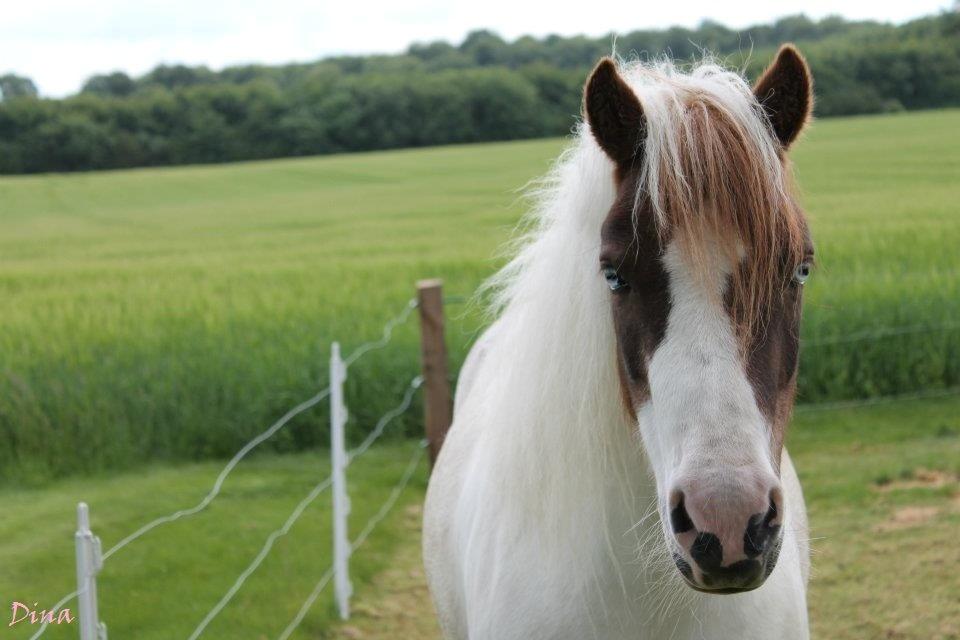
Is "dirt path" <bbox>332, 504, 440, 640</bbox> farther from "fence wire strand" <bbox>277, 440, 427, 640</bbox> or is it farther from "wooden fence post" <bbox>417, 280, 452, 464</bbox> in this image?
"wooden fence post" <bbox>417, 280, 452, 464</bbox>

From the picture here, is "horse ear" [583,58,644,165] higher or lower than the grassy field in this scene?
higher

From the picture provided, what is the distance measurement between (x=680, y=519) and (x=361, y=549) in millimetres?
4220

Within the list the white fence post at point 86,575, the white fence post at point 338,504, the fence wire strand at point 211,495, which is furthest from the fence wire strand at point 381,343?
the white fence post at point 86,575

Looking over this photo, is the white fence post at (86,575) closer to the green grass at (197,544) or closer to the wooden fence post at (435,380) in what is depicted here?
the green grass at (197,544)

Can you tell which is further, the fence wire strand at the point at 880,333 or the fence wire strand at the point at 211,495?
the fence wire strand at the point at 880,333

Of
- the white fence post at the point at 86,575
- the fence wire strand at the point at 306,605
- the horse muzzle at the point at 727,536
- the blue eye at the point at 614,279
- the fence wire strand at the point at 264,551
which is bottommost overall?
the fence wire strand at the point at 306,605

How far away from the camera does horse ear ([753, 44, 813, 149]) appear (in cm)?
185

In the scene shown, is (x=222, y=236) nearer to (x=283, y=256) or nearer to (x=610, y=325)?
(x=283, y=256)

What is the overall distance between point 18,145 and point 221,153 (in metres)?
8.42

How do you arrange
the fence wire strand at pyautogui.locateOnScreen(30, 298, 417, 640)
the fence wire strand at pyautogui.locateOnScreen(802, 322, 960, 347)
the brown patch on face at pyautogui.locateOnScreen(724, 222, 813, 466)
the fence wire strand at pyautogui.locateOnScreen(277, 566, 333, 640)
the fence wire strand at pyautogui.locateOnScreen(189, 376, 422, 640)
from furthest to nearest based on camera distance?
the fence wire strand at pyautogui.locateOnScreen(802, 322, 960, 347)
the fence wire strand at pyautogui.locateOnScreen(277, 566, 333, 640)
the fence wire strand at pyautogui.locateOnScreen(189, 376, 422, 640)
the fence wire strand at pyautogui.locateOnScreen(30, 298, 417, 640)
the brown patch on face at pyautogui.locateOnScreen(724, 222, 813, 466)

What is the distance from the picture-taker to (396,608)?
4.85 meters

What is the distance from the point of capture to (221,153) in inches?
1804

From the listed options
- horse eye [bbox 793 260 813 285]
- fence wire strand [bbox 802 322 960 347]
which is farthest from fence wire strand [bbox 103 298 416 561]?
fence wire strand [bbox 802 322 960 347]

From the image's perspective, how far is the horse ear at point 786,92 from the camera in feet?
6.06
